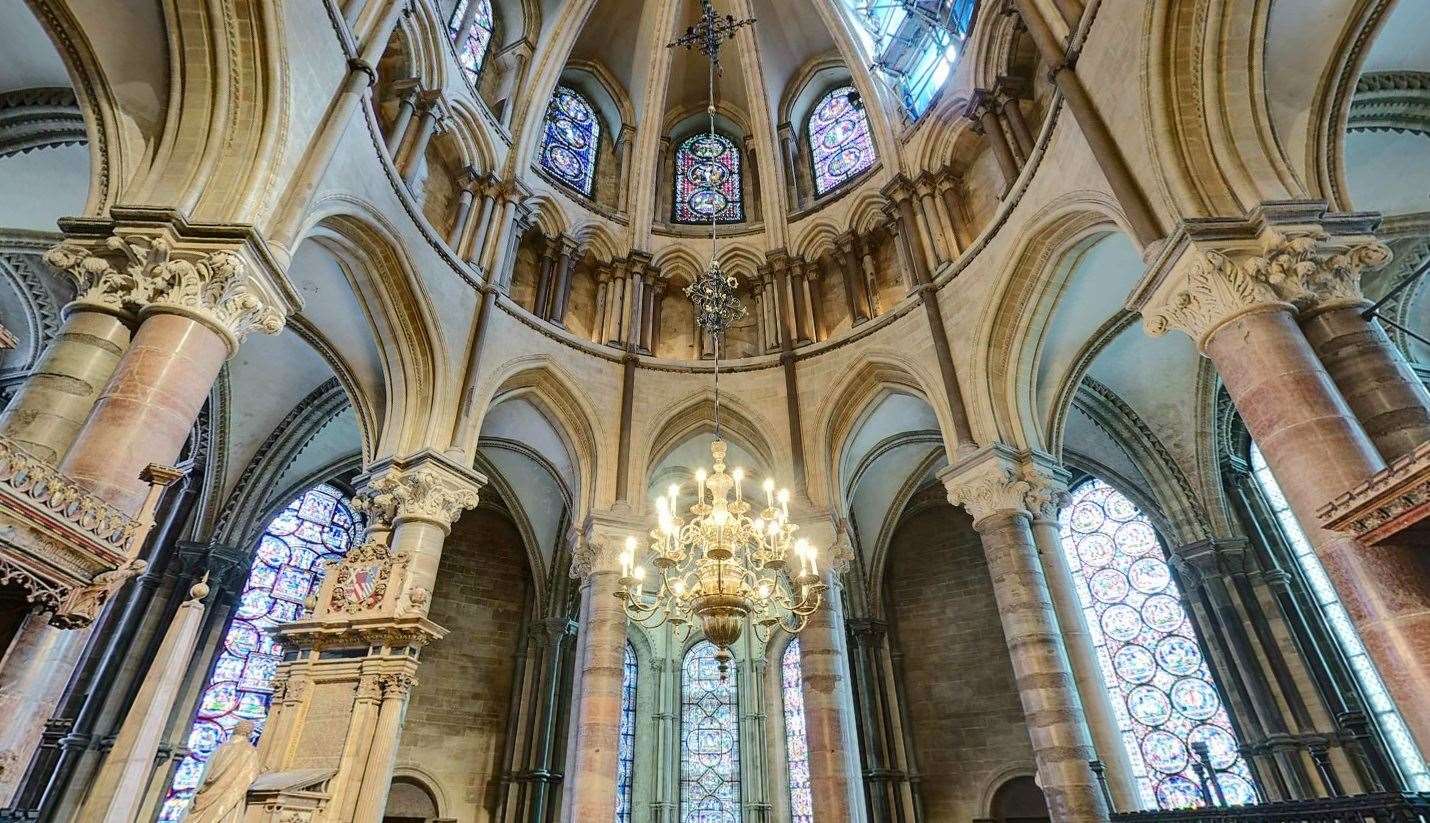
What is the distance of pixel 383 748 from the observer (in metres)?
7.07

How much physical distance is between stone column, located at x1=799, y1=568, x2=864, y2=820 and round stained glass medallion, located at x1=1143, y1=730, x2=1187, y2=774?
5708mm

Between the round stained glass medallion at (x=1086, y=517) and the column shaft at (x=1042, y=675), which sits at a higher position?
the round stained glass medallion at (x=1086, y=517)

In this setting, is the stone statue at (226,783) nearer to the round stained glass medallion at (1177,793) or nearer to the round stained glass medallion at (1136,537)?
the round stained glass medallion at (1177,793)

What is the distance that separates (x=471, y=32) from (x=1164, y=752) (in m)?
16.2

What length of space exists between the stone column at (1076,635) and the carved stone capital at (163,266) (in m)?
8.47

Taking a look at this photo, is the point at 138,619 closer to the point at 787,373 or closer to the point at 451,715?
the point at 451,715

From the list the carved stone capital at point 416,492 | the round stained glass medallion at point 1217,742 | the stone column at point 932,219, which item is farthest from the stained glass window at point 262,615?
the round stained glass medallion at point 1217,742

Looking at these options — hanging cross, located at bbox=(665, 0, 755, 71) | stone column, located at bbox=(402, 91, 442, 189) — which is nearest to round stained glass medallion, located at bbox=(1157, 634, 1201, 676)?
hanging cross, located at bbox=(665, 0, 755, 71)

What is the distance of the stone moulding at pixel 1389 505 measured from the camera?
12.8 ft

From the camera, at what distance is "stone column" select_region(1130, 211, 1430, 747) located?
4441mm

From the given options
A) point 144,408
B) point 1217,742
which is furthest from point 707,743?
point 144,408

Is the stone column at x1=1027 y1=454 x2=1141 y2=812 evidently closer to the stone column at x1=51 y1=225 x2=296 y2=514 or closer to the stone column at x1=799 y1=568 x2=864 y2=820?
the stone column at x1=799 y1=568 x2=864 y2=820

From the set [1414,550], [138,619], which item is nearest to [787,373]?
[1414,550]

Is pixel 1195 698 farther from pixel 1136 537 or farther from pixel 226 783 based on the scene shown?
pixel 226 783
